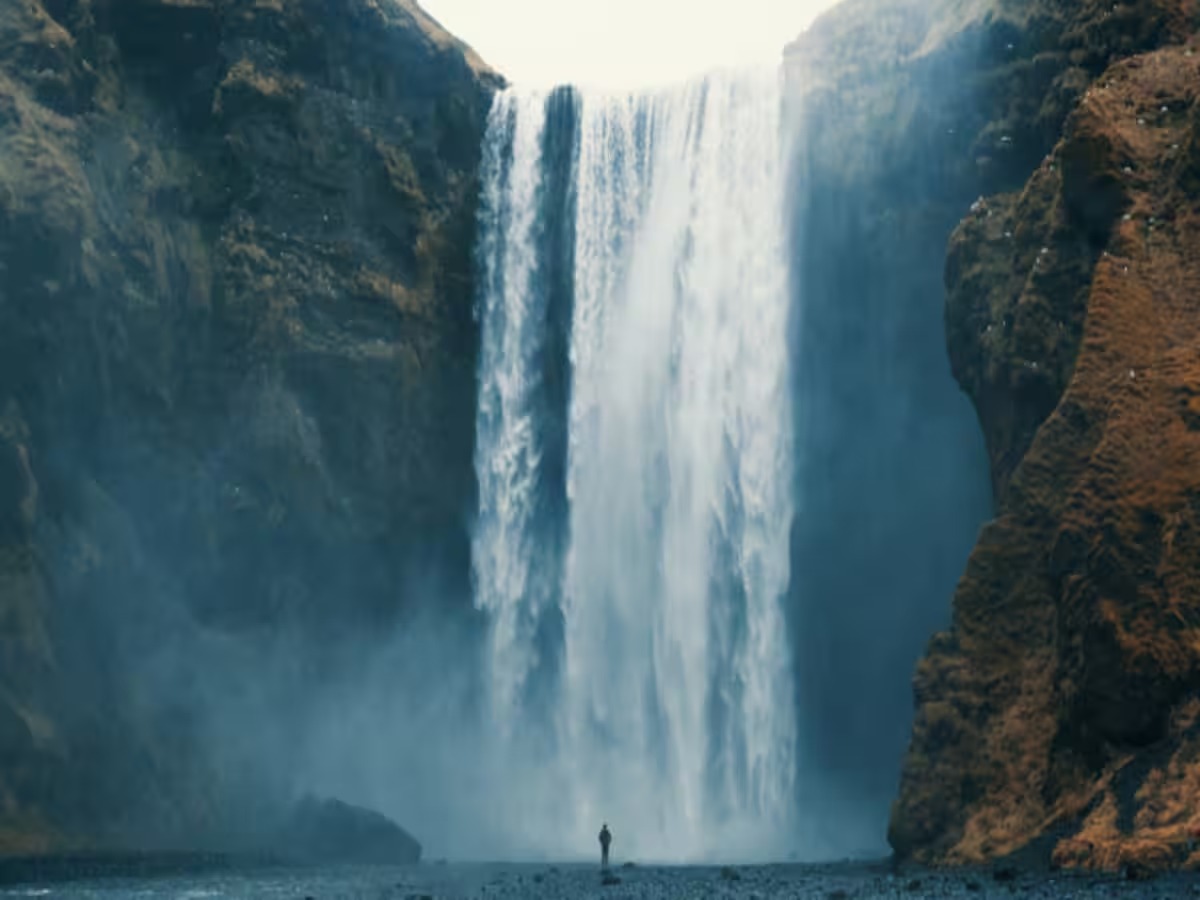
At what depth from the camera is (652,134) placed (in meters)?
48.6

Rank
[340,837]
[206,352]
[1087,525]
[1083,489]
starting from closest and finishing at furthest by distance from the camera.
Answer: [1087,525] < [1083,489] < [340,837] < [206,352]

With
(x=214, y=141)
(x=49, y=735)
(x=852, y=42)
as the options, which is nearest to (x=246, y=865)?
(x=49, y=735)

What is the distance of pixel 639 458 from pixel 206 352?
14087mm

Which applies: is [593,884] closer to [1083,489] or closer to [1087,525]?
[1087,525]

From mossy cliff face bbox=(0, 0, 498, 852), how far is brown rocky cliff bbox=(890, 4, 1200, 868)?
20579 millimetres

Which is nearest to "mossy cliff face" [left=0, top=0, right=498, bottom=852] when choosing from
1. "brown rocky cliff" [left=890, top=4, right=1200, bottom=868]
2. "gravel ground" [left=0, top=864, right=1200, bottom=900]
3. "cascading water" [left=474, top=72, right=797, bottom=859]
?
"cascading water" [left=474, top=72, right=797, bottom=859]

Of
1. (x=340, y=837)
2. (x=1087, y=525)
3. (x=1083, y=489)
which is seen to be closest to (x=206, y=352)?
(x=340, y=837)

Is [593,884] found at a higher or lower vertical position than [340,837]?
lower

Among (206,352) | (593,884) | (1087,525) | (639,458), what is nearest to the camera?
(1087,525)

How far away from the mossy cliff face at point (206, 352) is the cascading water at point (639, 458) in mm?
1992

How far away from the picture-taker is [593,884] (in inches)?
1126

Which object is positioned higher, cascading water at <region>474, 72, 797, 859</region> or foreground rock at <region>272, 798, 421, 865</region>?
cascading water at <region>474, 72, 797, 859</region>

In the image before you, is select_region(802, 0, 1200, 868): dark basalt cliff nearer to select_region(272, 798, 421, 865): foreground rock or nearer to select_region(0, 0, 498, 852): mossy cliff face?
select_region(272, 798, 421, 865): foreground rock

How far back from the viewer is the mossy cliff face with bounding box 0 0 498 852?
38.3 m
